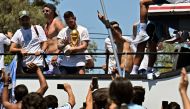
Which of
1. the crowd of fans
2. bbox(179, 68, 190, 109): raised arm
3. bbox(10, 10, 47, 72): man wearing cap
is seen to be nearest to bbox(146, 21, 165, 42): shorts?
the crowd of fans

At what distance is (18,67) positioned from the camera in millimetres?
12820

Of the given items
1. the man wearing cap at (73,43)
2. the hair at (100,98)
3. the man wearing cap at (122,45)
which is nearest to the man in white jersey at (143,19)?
the man wearing cap at (122,45)

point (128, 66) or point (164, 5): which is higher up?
point (164, 5)

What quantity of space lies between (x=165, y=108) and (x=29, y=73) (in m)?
4.58

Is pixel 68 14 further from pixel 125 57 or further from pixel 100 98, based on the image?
pixel 100 98

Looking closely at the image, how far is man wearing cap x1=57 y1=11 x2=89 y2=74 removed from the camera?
40.4ft

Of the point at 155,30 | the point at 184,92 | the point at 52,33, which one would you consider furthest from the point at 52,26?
the point at 184,92

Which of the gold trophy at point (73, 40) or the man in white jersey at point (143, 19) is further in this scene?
the gold trophy at point (73, 40)

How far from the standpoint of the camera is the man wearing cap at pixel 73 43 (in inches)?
485

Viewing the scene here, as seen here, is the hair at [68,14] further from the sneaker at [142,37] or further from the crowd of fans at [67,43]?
the sneaker at [142,37]

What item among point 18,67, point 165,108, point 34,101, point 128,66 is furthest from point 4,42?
point 34,101

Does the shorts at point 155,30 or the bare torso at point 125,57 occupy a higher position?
the shorts at point 155,30

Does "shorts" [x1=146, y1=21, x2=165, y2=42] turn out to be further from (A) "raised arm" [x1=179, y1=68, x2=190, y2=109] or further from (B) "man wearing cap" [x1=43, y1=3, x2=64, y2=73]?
(A) "raised arm" [x1=179, y1=68, x2=190, y2=109]

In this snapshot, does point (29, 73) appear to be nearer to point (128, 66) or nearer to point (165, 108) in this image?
point (128, 66)
